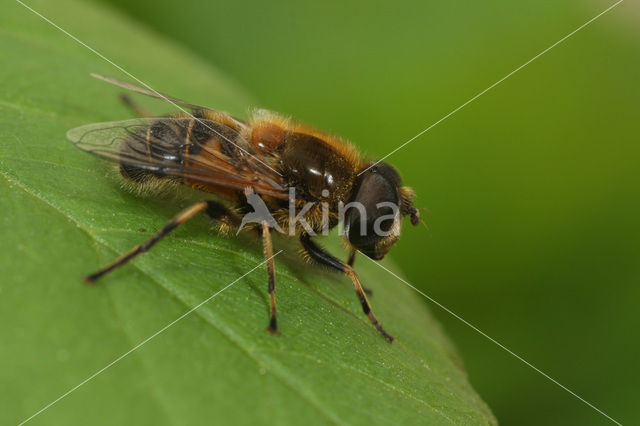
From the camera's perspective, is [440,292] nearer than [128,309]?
No

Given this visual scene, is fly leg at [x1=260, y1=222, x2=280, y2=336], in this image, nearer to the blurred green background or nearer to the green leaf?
the green leaf

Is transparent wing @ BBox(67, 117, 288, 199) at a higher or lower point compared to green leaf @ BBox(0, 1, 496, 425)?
higher

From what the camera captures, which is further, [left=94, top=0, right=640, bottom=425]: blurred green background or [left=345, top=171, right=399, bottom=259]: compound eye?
[left=94, top=0, right=640, bottom=425]: blurred green background

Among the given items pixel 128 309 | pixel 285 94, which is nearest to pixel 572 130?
pixel 285 94

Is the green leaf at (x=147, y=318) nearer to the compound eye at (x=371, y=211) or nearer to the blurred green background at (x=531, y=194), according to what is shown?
the compound eye at (x=371, y=211)

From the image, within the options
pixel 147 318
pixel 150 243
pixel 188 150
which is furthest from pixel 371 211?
pixel 147 318

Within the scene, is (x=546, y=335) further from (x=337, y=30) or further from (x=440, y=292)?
(x=337, y=30)

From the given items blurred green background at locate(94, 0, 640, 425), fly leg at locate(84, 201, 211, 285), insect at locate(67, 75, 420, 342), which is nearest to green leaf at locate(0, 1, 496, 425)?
fly leg at locate(84, 201, 211, 285)

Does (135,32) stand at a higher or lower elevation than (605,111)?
lower
